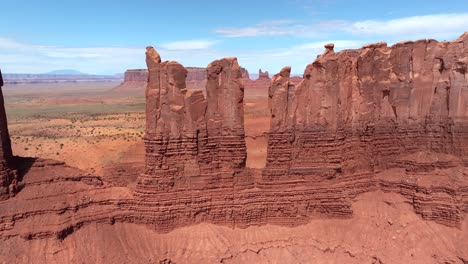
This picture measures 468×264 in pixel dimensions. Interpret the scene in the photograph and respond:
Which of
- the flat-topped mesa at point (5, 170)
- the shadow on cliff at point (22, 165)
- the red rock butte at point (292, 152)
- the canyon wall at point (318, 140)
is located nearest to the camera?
the flat-topped mesa at point (5, 170)

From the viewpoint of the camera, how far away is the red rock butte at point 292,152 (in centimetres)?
2280

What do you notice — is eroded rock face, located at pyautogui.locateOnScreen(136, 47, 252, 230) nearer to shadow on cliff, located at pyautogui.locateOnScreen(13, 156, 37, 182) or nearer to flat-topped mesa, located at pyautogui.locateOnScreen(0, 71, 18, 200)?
shadow on cliff, located at pyautogui.locateOnScreen(13, 156, 37, 182)

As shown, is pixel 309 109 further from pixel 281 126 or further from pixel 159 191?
pixel 159 191

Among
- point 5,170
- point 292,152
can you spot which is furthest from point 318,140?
point 5,170

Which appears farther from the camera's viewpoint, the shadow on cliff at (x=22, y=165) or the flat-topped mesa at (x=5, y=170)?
the shadow on cliff at (x=22, y=165)

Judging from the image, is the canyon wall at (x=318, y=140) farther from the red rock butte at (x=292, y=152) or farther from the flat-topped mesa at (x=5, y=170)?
the flat-topped mesa at (x=5, y=170)

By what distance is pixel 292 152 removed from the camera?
991 inches

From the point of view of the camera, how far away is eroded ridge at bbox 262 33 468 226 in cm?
2484

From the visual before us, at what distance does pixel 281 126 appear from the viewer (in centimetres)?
2478

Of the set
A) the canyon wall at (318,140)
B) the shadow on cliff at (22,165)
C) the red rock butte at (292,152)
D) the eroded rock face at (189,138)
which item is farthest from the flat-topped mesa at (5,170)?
the canyon wall at (318,140)

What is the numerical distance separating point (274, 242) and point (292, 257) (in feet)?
4.59

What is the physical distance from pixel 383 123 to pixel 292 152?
24.8ft

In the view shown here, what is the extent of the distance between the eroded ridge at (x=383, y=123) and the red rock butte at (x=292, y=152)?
0.07m

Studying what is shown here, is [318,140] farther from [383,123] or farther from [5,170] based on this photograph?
[5,170]
